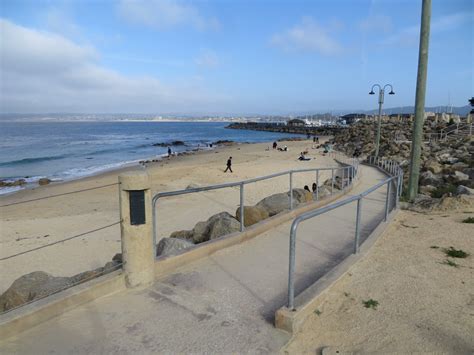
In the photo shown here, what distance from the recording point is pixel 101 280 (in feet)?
12.6

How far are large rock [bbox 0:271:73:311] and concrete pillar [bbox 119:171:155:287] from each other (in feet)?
2.81

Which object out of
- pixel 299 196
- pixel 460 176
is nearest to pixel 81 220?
pixel 299 196

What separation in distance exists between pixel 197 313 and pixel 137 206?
129 centimetres

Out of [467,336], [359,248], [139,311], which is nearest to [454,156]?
[359,248]

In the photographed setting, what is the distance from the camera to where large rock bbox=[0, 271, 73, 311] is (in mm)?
4344

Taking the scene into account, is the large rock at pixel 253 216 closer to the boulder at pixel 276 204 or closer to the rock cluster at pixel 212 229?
the rock cluster at pixel 212 229

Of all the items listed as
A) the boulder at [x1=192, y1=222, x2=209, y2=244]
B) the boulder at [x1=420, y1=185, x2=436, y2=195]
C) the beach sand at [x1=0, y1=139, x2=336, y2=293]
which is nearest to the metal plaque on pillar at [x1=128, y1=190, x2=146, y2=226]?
the boulder at [x1=192, y1=222, x2=209, y2=244]

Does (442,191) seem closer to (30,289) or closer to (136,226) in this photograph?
(136,226)

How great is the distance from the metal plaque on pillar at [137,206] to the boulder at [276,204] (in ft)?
13.6

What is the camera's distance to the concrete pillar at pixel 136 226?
3871 millimetres

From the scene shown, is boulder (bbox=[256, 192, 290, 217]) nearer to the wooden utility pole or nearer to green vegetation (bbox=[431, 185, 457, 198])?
the wooden utility pole

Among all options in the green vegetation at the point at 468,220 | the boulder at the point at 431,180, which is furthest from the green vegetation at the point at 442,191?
the green vegetation at the point at 468,220

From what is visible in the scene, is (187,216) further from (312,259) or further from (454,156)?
(454,156)

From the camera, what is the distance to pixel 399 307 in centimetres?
378
